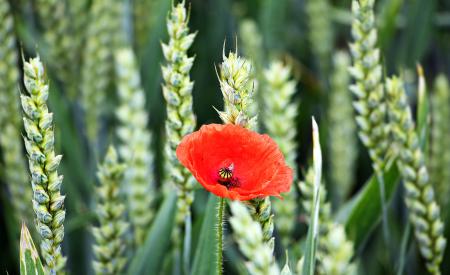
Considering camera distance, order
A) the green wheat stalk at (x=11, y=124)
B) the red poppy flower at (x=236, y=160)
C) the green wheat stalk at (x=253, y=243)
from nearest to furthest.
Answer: the green wheat stalk at (x=253, y=243) → the red poppy flower at (x=236, y=160) → the green wheat stalk at (x=11, y=124)

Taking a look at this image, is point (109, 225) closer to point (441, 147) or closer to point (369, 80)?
point (369, 80)

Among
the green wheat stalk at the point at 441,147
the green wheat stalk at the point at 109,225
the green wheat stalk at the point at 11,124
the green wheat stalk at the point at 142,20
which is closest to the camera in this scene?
the green wheat stalk at the point at 109,225

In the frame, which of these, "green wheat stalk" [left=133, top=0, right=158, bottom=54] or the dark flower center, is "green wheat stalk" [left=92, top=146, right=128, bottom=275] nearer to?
the dark flower center

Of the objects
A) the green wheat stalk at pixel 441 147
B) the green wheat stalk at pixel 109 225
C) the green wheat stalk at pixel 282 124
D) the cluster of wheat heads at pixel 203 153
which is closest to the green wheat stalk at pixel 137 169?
the cluster of wheat heads at pixel 203 153

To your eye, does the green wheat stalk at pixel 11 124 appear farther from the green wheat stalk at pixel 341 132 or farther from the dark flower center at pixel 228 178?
the green wheat stalk at pixel 341 132

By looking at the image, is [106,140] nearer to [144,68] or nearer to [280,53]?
[144,68]
